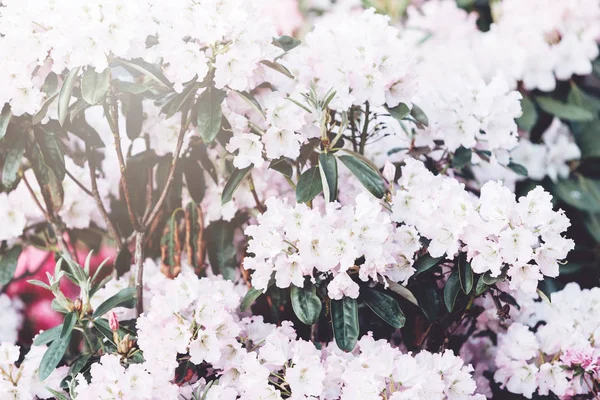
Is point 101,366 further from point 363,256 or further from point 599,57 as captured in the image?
point 599,57

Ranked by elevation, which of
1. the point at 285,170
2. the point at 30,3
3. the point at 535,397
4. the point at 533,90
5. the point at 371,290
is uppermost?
the point at 30,3

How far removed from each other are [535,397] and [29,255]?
138 centimetres

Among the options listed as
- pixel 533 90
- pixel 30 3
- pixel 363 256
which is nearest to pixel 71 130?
pixel 30 3

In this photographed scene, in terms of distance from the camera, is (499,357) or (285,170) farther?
(499,357)

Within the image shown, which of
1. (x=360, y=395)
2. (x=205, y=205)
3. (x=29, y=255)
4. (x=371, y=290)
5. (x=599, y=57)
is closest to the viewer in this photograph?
(x=360, y=395)

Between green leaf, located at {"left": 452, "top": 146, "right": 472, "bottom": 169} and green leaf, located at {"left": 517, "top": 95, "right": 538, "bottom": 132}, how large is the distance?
70 centimetres

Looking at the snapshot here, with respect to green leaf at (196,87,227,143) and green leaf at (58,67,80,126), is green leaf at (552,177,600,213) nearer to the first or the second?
green leaf at (196,87,227,143)

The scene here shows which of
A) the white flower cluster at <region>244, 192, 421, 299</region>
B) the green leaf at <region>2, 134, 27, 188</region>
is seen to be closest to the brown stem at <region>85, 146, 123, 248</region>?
the green leaf at <region>2, 134, 27, 188</region>

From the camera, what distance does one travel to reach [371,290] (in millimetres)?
1156

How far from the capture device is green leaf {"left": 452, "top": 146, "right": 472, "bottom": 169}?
1394 mm

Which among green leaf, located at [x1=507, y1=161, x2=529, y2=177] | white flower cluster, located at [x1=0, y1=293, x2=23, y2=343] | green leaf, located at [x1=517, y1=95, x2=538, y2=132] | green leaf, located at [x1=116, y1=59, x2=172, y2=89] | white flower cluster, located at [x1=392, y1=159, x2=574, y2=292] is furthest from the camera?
green leaf, located at [x1=517, y1=95, x2=538, y2=132]

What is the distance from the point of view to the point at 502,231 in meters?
1.05

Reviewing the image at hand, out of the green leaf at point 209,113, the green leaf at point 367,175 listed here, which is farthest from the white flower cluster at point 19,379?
the green leaf at point 367,175

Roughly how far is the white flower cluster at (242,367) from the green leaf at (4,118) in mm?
403
